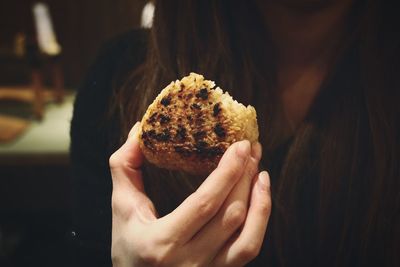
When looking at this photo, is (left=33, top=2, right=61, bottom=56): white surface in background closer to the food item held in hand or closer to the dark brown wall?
the dark brown wall

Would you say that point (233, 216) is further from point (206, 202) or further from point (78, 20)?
point (78, 20)

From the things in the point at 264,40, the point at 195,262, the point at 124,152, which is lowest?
the point at 195,262

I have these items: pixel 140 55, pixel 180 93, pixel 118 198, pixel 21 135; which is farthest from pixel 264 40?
pixel 21 135

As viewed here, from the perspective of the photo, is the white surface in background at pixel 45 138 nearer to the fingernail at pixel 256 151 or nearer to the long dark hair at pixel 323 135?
the long dark hair at pixel 323 135

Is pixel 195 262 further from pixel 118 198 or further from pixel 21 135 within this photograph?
pixel 21 135

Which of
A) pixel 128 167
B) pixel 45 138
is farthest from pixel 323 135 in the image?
pixel 45 138

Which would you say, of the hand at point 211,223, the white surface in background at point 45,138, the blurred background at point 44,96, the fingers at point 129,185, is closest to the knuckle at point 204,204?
the hand at point 211,223

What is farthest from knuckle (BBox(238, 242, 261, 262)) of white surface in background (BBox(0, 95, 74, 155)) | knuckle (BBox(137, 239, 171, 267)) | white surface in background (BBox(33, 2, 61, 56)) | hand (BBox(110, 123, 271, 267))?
white surface in background (BBox(33, 2, 61, 56))
